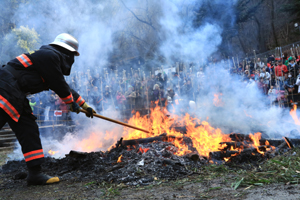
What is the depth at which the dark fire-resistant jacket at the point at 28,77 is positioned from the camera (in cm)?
303

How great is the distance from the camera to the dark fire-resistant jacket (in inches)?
119

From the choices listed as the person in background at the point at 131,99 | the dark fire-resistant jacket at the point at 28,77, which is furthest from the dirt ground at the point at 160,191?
the person in background at the point at 131,99

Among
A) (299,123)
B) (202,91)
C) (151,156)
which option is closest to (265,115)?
(299,123)

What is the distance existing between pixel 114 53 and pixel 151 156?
14.8 meters

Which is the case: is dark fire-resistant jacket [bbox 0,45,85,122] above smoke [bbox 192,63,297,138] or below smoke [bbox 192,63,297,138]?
above

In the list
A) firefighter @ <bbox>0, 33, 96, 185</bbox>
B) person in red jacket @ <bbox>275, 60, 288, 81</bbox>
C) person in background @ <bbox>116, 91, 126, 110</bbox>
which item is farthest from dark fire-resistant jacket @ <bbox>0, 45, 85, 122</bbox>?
person in red jacket @ <bbox>275, 60, 288, 81</bbox>

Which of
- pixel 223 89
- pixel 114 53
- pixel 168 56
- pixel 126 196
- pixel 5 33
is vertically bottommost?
pixel 126 196

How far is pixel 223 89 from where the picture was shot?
9.16 meters

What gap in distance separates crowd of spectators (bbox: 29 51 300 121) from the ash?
5335 millimetres

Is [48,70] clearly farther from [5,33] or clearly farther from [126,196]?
[5,33]

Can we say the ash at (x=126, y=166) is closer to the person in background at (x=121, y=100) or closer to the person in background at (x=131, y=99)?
the person in background at (x=121, y=100)

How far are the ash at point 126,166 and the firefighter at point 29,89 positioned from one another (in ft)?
2.00

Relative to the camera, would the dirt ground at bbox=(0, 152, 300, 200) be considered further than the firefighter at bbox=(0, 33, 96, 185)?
No

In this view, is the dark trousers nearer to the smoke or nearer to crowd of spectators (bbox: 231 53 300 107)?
the smoke
